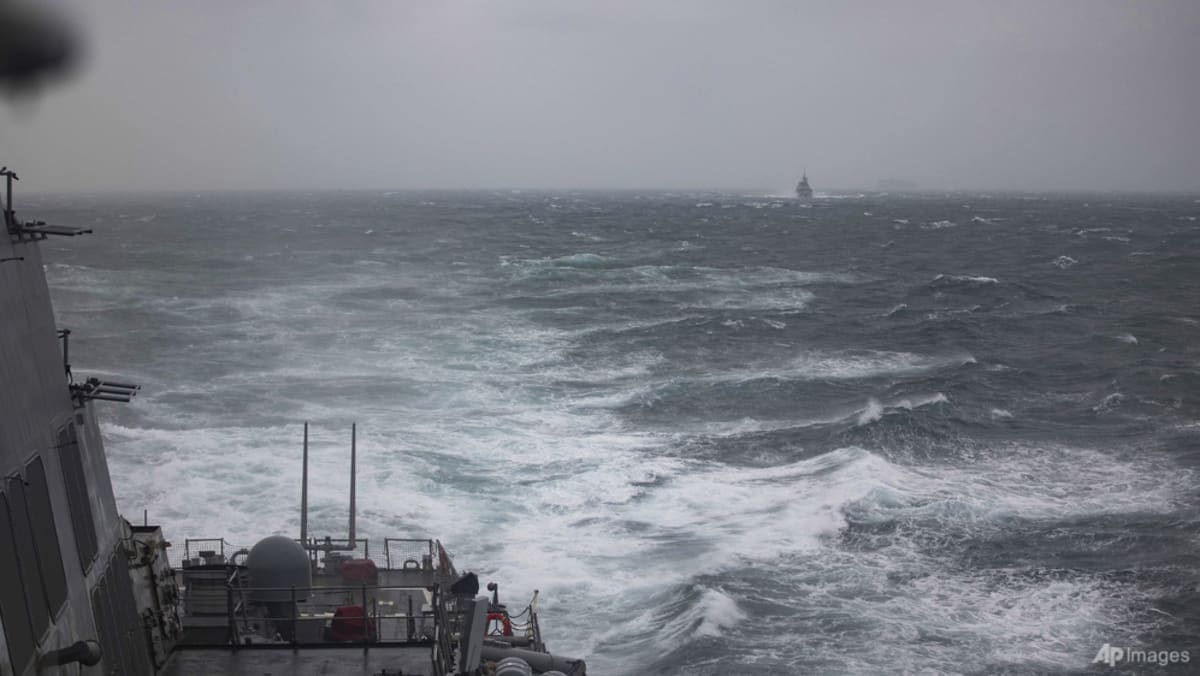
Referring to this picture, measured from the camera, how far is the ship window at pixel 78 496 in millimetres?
11117

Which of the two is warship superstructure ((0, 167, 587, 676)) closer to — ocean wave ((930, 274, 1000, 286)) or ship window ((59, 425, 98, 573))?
ship window ((59, 425, 98, 573))

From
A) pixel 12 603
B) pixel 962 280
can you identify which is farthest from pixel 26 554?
pixel 962 280

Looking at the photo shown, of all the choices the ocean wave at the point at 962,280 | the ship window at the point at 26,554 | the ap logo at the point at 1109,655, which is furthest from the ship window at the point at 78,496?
the ocean wave at the point at 962,280

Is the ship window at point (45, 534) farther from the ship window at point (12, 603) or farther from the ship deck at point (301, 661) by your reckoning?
the ship deck at point (301, 661)

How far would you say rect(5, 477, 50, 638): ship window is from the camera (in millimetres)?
9258

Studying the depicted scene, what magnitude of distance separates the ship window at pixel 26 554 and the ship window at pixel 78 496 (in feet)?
4.74

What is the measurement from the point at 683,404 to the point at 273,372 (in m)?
19.4

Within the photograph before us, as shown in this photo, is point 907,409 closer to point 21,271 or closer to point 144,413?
point 144,413

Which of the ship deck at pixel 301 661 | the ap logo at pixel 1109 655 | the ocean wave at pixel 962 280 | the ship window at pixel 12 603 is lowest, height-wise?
the ocean wave at pixel 962 280

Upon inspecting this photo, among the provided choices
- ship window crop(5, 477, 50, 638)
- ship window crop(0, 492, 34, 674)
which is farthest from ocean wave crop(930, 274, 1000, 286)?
ship window crop(0, 492, 34, 674)

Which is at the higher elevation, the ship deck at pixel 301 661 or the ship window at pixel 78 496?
the ship window at pixel 78 496

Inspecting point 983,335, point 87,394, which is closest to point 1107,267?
point 983,335

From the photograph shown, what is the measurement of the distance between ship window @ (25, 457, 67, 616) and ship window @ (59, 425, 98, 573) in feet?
2.37

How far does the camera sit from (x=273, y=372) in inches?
1937
